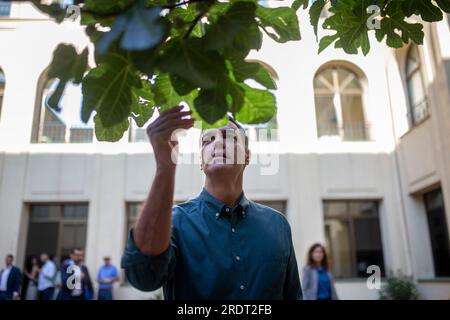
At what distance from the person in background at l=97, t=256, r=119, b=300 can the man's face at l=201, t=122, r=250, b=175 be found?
378 inches

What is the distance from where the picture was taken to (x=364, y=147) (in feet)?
39.4

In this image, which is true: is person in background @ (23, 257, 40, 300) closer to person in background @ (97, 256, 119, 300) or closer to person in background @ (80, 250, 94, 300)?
person in background @ (97, 256, 119, 300)

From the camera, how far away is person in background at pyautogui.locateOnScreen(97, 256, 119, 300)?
10.5 meters

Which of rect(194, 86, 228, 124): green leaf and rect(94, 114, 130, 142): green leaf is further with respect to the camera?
rect(94, 114, 130, 142): green leaf

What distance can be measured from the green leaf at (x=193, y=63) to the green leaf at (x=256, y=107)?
0.14 m

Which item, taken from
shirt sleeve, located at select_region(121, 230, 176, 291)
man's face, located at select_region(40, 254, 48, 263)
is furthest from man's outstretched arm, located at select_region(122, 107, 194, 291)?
man's face, located at select_region(40, 254, 48, 263)

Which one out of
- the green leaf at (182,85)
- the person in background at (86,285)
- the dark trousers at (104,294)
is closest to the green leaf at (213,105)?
the green leaf at (182,85)

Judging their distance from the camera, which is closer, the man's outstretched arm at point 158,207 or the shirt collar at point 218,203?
the man's outstretched arm at point 158,207

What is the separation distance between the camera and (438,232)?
34.1 feet

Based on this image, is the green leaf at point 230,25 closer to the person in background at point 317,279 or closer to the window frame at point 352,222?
the person in background at point 317,279

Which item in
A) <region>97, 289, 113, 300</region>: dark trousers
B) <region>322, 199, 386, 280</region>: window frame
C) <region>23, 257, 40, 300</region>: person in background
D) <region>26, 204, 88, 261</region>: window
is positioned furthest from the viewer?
<region>26, 204, 88, 261</region>: window

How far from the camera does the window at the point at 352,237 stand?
11445 millimetres

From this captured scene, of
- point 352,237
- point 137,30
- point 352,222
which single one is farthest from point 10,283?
point 137,30
